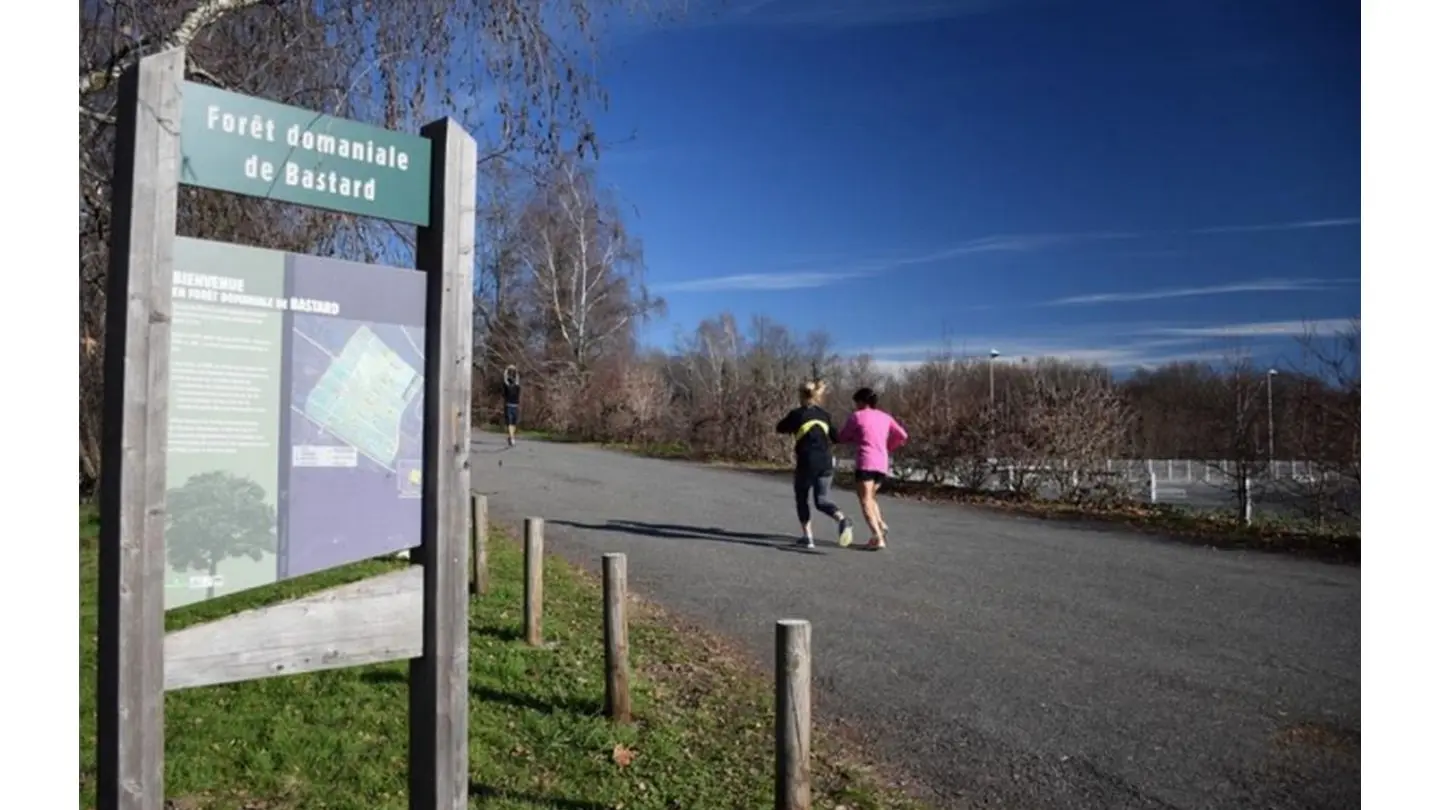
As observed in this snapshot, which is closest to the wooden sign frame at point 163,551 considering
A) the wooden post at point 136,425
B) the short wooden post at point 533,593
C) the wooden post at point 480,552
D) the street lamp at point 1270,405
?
the wooden post at point 136,425

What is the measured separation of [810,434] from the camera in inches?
418

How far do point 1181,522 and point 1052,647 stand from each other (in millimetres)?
7379

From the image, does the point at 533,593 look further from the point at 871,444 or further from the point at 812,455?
the point at 871,444

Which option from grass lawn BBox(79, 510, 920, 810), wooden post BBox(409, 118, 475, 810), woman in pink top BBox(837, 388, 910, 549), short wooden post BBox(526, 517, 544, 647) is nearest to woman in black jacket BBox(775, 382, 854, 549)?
woman in pink top BBox(837, 388, 910, 549)

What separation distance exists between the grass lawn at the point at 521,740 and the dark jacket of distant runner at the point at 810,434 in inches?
153

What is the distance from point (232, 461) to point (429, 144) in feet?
3.73

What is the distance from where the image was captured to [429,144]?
3.32 metres

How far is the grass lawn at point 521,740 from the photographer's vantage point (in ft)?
14.2

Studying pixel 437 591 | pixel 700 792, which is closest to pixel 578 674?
pixel 700 792

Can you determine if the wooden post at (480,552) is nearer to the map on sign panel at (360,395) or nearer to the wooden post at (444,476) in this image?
the wooden post at (444,476)

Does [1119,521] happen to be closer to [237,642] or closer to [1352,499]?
[1352,499]

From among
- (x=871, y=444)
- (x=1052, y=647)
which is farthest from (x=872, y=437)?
(x=1052, y=647)

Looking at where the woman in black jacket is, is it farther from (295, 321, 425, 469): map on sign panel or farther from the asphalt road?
(295, 321, 425, 469): map on sign panel

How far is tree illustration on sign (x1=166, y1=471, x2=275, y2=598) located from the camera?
2.81 meters
